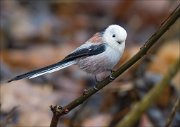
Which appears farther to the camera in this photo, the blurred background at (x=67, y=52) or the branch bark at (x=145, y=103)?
the blurred background at (x=67, y=52)

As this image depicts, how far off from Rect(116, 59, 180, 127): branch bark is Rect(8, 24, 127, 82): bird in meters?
0.93

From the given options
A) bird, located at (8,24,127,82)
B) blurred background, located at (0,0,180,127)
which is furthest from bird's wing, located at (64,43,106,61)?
blurred background, located at (0,0,180,127)

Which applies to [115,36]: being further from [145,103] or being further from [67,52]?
[67,52]

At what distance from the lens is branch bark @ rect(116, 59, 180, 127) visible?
10.5 ft

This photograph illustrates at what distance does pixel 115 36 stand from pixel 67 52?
3.36 metres

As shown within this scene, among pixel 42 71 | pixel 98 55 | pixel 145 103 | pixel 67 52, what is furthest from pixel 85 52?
pixel 67 52

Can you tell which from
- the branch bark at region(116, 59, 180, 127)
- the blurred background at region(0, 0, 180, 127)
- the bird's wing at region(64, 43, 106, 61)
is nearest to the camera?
the bird's wing at region(64, 43, 106, 61)

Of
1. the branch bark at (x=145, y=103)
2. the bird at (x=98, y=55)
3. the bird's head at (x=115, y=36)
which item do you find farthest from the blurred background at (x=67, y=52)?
the bird's head at (x=115, y=36)

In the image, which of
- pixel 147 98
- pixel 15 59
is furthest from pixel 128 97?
pixel 15 59

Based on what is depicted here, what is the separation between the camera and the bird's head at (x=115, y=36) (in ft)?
6.66

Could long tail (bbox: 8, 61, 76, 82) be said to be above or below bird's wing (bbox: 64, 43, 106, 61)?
below

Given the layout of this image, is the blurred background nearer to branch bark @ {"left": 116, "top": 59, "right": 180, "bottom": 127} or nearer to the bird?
branch bark @ {"left": 116, "top": 59, "right": 180, "bottom": 127}

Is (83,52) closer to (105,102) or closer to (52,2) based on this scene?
(105,102)

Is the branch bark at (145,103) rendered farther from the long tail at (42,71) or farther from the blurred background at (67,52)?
the long tail at (42,71)
